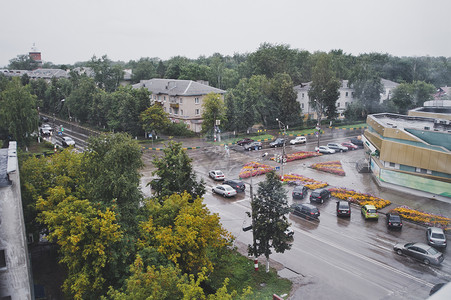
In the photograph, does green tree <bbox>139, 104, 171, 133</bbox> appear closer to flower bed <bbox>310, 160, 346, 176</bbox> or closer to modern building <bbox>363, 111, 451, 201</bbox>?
flower bed <bbox>310, 160, 346, 176</bbox>

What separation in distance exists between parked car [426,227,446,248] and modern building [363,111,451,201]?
310 inches

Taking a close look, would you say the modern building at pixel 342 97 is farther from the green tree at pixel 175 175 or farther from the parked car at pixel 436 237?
the green tree at pixel 175 175

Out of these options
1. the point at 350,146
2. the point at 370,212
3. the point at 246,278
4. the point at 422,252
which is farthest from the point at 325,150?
the point at 246,278

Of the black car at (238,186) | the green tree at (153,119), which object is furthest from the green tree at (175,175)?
the green tree at (153,119)

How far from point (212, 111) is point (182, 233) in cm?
3678

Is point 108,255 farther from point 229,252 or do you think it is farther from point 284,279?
point 284,279

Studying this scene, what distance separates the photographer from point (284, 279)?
18.0 m

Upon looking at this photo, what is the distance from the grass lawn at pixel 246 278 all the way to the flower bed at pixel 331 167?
1992cm

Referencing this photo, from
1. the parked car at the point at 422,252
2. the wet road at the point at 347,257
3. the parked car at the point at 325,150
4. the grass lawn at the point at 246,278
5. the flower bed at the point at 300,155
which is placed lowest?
the grass lawn at the point at 246,278

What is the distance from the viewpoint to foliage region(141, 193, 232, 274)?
15672mm

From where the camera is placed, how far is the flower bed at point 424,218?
77.4ft

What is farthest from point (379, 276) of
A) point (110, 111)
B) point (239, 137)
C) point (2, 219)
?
point (110, 111)

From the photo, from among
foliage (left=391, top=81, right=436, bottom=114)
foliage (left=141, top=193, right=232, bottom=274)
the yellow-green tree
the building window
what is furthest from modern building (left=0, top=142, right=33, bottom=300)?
foliage (left=391, top=81, right=436, bottom=114)

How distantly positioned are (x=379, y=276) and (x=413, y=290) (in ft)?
5.56
